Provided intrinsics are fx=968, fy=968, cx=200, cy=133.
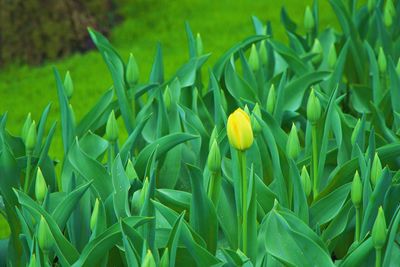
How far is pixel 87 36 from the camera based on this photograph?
6.61m

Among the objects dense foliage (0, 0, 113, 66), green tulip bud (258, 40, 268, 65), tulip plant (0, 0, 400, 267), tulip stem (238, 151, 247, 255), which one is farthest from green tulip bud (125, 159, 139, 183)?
dense foliage (0, 0, 113, 66)

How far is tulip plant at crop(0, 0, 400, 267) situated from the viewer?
2.06m

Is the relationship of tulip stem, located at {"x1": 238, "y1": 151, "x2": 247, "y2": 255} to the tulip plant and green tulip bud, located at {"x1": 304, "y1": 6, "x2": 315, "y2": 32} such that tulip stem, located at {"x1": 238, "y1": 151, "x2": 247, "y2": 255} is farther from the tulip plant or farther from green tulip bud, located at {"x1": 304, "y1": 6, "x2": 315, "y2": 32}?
green tulip bud, located at {"x1": 304, "y1": 6, "x2": 315, "y2": 32}

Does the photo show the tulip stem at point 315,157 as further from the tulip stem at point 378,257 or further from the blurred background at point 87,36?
the blurred background at point 87,36

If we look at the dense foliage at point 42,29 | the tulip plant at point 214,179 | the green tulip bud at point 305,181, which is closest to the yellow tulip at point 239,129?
the tulip plant at point 214,179

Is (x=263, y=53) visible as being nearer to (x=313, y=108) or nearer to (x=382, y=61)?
(x=382, y=61)

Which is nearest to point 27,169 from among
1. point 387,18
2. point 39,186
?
point 39,186

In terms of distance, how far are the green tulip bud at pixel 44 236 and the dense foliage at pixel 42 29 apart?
4.35 meters

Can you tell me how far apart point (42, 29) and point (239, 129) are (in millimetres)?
4530

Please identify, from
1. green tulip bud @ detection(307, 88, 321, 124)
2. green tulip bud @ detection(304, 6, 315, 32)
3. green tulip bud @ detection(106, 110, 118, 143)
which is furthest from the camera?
green tulip bud @ detection(304, 6, 315, 32)

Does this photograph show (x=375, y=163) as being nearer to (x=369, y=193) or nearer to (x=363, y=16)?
(x=369, y=193)

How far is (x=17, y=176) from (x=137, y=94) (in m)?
0.61

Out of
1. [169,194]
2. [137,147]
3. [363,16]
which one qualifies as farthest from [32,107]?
[169,194]

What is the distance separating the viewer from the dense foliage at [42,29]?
20.5ft
